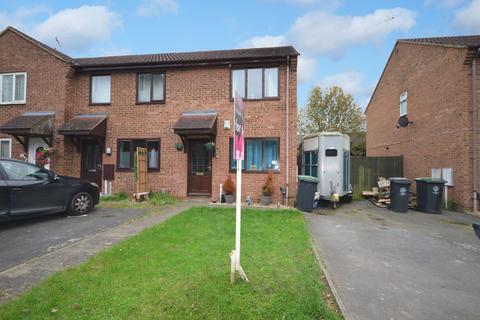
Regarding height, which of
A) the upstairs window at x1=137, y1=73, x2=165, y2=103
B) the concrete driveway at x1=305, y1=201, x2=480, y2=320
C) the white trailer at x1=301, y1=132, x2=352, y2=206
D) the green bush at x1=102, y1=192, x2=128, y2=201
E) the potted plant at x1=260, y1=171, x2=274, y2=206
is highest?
the upstairs window at x1=137, y1=73, x2=165, y2=103

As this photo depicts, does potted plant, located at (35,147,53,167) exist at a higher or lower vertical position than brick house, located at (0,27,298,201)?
lower

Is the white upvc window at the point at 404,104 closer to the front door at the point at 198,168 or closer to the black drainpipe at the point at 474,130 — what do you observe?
the black drainpipe at the point at 474,130

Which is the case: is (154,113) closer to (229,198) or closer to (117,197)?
(117,197)

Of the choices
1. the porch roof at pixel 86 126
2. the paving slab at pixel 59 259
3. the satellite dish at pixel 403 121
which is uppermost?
the satellite dish at pixel 403 121

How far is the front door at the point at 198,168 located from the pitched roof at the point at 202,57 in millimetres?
3397

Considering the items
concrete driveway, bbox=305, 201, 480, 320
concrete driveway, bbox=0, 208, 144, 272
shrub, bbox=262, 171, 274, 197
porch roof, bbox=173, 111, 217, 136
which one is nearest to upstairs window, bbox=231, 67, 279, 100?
porch roof, bbox=173, 111, 217, 136

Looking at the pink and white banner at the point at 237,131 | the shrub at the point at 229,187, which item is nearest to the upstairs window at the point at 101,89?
the shrub at the point at 229,187

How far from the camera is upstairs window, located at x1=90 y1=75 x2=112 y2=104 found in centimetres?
1155

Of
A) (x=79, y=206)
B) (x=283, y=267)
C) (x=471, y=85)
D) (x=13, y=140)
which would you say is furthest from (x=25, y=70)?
(x=471, y=85)

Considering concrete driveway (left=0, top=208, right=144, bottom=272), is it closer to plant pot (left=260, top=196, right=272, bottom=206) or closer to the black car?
the black car

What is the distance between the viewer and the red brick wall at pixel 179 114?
10305 millimetres

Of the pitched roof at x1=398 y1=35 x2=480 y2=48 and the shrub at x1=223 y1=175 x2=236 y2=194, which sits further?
the pitched roof at x1=398 y1=35 x2=480 y2=48

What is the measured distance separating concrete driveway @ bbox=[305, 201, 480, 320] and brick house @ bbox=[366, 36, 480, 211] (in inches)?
107

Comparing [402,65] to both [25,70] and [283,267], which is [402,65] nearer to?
[283,267]
